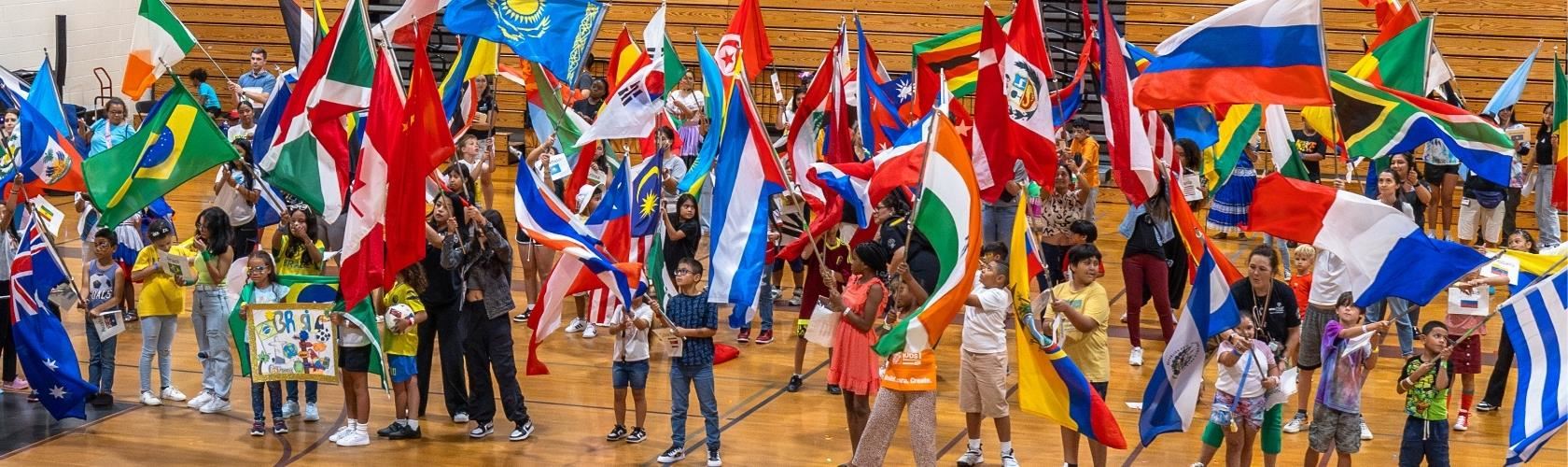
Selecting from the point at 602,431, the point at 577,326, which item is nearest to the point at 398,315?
the point at 602,431

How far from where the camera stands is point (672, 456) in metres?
10.2

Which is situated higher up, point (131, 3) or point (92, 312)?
point (131, 3)

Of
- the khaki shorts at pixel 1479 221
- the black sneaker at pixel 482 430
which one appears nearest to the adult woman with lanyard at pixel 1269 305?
the black sneaker at pixel 482 430

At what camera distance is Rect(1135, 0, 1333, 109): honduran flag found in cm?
845

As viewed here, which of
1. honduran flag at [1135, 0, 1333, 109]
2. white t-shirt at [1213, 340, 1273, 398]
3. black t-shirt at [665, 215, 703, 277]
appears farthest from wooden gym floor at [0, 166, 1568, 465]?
honduran flag at [1135, 0, 1333, 109]

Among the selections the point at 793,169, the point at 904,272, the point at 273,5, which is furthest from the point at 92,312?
the point at 273,5

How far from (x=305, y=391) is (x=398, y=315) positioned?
1472mm

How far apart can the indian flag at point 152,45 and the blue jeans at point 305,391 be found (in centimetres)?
348

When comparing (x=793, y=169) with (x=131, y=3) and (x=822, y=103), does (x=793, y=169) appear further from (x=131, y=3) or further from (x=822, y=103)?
(x=131, y=3)

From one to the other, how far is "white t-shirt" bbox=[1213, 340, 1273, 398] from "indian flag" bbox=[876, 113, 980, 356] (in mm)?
1528

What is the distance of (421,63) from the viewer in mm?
9938

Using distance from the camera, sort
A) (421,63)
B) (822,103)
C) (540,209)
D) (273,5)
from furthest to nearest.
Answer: (273,5)
(822,103)
(540,209)
(421,63)

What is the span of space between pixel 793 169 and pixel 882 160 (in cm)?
130

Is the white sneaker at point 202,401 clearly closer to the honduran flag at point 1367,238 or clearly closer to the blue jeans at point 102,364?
the blue jeans at point 102,364
